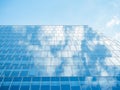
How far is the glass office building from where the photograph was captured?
36.6 meters

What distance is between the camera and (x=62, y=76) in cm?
3950

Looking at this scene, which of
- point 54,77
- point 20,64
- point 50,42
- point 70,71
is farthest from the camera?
point 50,42

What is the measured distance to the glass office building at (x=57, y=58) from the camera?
120 feet

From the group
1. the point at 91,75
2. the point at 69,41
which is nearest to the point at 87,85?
the point at 91,75

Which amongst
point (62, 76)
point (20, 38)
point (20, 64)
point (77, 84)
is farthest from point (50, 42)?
point (77, 84)

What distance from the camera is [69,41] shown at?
61188 mm

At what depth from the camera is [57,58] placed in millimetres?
49656

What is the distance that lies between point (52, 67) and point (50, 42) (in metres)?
17.4

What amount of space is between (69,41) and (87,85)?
27.2 meters

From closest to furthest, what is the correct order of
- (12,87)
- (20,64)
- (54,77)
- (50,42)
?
(12,87) → (54,77) → (20,64) → (50,42)

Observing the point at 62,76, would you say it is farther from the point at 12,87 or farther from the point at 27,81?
the point at 12,87

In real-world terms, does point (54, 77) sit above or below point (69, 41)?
below

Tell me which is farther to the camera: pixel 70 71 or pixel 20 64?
pixel 20 64

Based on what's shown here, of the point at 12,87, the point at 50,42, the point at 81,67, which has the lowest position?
the point at 12,87
